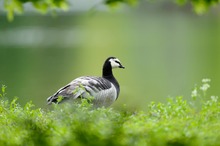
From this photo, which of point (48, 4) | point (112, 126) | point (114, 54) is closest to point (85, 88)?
point (48, 4)

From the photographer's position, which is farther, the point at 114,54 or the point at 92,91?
the point at 114,54

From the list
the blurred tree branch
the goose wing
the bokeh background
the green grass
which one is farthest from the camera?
the bokeh background

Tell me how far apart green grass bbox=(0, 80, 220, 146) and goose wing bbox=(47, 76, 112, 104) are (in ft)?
5.28

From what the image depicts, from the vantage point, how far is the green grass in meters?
3.30

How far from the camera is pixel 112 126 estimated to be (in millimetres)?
3613

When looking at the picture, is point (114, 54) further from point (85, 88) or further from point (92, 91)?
point (85, 88)

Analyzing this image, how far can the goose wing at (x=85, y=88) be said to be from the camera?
9759mm

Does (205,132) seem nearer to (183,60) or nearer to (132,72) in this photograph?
(132,72)

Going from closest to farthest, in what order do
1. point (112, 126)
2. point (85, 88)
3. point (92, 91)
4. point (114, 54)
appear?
point (112, 126) < point (85, 88) < point (92, 91) < point (114, 54)

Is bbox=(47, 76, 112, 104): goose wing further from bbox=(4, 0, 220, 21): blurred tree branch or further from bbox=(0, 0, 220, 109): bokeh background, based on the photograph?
bbox=(4, 0, 220, 21): blurred tree branch

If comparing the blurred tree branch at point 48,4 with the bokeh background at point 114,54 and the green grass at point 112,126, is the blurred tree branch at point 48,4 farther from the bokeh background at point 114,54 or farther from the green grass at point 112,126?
the green grass at point 112,126

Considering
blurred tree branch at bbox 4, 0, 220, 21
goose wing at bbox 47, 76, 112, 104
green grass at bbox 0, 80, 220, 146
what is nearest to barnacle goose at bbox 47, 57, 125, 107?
goose wing at bbox 47, 76, 112, 104

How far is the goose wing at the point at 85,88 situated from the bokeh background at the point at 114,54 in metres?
0.39

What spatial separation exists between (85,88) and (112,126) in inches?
257
